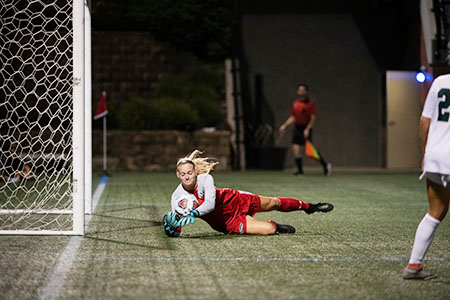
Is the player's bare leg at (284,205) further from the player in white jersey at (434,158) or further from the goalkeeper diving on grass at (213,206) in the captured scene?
the player in white jersey at (434,158)

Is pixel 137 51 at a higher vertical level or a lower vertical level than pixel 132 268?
higher

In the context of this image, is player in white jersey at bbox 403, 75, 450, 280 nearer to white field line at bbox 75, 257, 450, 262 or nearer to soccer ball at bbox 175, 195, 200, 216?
white field line at bbox 75, 257, 450, 262

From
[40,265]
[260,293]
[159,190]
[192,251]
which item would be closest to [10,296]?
[40,265]

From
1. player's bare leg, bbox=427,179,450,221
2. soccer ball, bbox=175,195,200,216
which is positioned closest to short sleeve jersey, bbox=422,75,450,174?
player's bare leg, bbox=427,179,450,221

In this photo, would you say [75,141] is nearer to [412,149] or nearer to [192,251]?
[192,251]

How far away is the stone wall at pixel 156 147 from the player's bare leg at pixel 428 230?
47.7 feet

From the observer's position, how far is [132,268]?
5145mm

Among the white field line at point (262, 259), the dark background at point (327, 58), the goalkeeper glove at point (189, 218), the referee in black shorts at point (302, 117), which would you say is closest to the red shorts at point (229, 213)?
the goalkeeper glove at point (189, 218)

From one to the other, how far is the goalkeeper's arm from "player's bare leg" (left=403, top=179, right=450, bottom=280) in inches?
92.3

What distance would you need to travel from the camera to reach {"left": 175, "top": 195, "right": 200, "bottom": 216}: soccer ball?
21.2 ft

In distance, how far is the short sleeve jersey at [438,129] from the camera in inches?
181

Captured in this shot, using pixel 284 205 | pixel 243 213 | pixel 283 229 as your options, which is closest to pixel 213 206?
pixel 243 213

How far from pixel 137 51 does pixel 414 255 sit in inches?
730

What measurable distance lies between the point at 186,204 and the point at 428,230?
239 cm
